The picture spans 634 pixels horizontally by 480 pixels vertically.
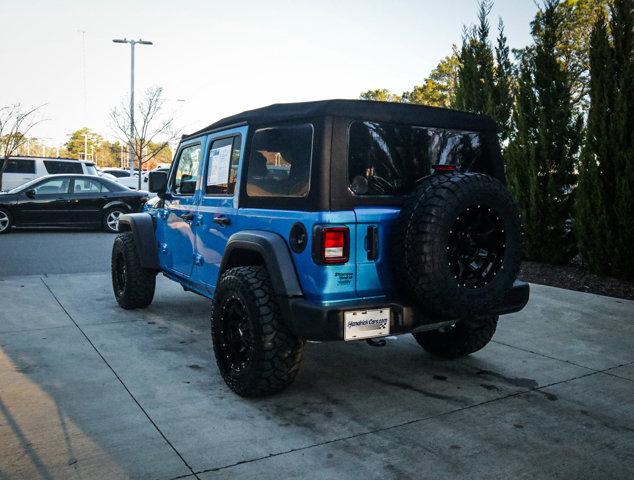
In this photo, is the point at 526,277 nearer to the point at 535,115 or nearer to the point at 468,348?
the point at 535,115

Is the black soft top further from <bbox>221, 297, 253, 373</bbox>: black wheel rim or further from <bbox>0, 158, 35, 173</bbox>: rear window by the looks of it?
<bbox>0, 158, 35, 173</bbox>: rear window

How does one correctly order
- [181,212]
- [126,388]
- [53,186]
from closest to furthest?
[126,388] → [181,212] → [53,186]

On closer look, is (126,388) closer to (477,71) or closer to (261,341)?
(261,341)

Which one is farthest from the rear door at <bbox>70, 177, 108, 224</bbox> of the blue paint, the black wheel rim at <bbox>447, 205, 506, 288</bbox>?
the black wheel rim at <bbox>447, 205, 506, 288</bbox>

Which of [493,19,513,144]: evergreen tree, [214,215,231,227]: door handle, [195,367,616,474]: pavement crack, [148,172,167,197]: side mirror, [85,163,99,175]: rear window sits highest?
[493,19,513,144]: evergreen tree

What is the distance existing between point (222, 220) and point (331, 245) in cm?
125

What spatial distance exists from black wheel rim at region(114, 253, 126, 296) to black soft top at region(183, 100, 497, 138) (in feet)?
8.96

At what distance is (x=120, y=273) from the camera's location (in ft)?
20.9

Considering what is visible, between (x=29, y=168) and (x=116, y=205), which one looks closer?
(x=116, y=205)

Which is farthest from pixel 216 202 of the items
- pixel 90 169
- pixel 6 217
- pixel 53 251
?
pixel 90 169

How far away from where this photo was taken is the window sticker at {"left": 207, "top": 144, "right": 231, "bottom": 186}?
14.3 feet

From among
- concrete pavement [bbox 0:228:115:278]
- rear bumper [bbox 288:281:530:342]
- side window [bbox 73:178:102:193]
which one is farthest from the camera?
side window [bbox 73:178:102:193]

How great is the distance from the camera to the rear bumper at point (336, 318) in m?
3.18

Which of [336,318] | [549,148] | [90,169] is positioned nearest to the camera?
[336,318]
